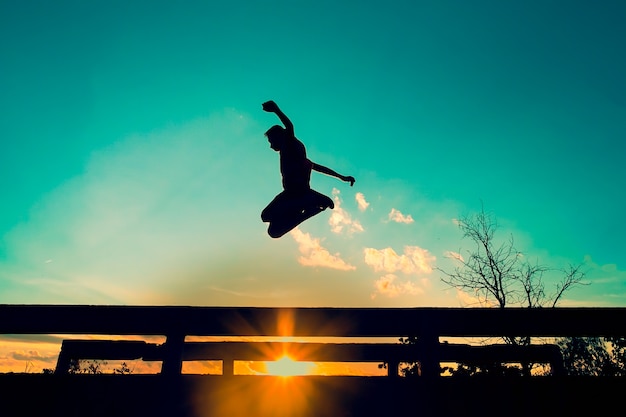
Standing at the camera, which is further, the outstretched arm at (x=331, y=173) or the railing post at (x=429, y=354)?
the outstretched arm at (x=331, y=173)

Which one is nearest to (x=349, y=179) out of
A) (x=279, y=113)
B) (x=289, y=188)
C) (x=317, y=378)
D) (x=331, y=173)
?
(x=331, y=173)

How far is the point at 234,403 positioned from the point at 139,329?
1028mm

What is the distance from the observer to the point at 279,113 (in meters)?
5.26

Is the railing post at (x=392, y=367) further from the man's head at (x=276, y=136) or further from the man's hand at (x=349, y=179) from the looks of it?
the man's head at (x=276, y=136)

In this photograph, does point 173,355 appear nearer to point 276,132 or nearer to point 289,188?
point 289,188

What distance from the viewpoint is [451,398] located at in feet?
7.97

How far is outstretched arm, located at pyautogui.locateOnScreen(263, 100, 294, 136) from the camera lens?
4938 mm

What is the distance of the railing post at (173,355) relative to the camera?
2682 mm

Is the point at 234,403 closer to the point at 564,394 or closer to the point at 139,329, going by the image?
the point at 139,329

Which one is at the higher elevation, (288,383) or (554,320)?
(554,320)

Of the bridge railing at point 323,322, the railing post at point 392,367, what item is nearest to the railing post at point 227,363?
the bridge railing at point 323,322

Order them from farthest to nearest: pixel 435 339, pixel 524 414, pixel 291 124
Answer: pixel 291 124 < pixel 435 339 < pixel 524 414

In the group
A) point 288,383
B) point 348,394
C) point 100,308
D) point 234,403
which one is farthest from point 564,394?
point 100,308

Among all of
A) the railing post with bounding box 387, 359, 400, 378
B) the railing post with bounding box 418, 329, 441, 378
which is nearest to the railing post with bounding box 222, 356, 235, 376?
the railing post with bounding box 387, 359, 400, 378
